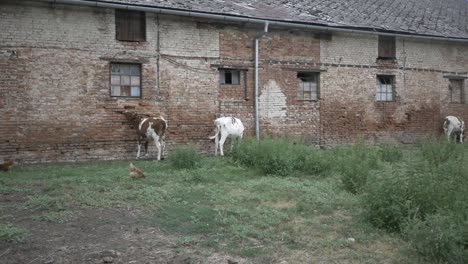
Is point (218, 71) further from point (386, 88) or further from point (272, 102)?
point (386, 88)

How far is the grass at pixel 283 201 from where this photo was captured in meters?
4.77

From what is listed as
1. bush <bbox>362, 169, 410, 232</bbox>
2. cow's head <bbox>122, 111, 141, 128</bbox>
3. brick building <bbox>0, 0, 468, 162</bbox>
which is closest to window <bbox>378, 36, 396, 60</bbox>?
brick building <bbox>0, 0, 468, 162</bbox>

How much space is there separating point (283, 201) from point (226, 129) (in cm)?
647

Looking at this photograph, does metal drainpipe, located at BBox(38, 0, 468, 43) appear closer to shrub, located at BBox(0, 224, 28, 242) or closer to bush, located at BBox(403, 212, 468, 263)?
shrub, located at BBox(0, 224, 28, 242)

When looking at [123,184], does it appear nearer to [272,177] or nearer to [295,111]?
[272,177]

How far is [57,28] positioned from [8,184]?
17.8 ft

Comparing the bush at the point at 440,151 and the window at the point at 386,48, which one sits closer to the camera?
the bush at the point at 440,151

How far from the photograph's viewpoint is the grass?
15.6 ft

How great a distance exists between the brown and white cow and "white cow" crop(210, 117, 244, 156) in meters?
1.63

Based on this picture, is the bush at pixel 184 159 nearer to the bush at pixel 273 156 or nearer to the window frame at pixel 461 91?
the bush at pixel 273 156

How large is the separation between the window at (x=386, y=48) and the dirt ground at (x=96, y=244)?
14056 mm

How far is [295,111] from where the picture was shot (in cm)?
1557

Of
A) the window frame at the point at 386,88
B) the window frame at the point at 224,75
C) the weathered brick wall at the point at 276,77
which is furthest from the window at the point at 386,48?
the window frame at the point at 224,75

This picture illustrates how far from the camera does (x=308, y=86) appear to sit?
1602 centimetres
